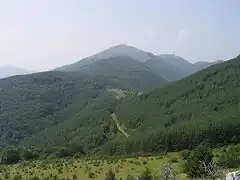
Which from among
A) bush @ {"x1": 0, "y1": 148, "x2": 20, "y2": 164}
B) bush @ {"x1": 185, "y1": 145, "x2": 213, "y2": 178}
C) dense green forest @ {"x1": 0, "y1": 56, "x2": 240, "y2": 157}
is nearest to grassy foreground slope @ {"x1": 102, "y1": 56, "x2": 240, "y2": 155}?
dense green forest @ {"x1": 0, "y1": 56, "x2": 240, "y2": 157}

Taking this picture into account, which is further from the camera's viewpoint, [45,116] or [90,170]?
→ [45,116]

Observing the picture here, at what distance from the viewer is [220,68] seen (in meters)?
150

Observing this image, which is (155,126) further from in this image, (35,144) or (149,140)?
(35,144)

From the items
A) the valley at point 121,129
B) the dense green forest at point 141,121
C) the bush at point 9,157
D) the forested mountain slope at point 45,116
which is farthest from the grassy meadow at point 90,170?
the forested mountain slope at point 45,116

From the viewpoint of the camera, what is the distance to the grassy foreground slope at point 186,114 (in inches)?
3711

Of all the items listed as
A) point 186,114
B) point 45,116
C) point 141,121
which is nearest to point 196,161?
point 186,114

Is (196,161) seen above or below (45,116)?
below

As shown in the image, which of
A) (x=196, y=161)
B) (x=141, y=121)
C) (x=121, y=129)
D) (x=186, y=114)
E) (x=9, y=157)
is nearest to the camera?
(x=196, y=161)

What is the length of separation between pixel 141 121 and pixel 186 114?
1326cm

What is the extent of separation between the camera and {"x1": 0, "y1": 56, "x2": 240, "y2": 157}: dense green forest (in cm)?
9606

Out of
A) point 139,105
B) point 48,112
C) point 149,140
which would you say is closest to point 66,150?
point 149,140

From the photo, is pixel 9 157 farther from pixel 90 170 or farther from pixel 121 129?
pixel 121 129

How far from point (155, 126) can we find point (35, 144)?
128 ft

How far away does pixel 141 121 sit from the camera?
124 m
